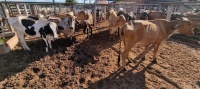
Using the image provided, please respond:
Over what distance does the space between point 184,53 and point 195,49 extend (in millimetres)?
967

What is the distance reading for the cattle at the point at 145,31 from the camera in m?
3.88

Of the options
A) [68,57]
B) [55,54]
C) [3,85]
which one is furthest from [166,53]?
[3,85]

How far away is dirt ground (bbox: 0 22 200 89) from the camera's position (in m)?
3.49

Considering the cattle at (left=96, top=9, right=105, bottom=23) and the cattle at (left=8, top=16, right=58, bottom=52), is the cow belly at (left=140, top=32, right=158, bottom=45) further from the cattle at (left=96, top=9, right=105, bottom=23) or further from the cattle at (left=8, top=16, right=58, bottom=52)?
the cattle at (left=96, top=9, right=105, bottom=23)

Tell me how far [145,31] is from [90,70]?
2.15 meters

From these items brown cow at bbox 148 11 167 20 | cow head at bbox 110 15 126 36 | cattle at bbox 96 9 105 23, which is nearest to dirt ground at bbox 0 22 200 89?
cow head at bbox 110 15 126 36

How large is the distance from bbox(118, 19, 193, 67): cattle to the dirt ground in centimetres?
52

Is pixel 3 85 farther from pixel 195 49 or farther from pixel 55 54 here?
pixel 195 49

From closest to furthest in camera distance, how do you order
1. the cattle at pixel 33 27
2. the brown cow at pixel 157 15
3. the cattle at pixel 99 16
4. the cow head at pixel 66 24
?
the cattle at pixel 33 27
the cow head at pixel 66 24
the brown cow at pixel 157 15
the cattle at pixel 99 16

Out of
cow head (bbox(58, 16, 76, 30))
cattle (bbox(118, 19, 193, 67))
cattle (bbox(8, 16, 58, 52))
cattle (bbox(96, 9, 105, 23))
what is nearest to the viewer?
cattle (bbox(118, 19, 193, 67))

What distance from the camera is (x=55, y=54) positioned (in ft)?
14.8

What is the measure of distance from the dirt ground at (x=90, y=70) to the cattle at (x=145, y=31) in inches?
20.6

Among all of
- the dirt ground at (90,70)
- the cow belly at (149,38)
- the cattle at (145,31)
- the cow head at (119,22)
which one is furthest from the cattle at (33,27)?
the cow head at (119,22)

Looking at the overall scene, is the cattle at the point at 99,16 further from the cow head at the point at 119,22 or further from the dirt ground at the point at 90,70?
the dirt ground at the point at 90,70
